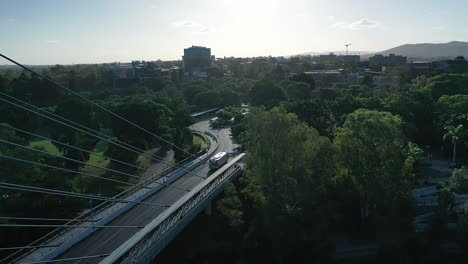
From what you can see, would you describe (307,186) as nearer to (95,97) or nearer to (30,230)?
(30,230)

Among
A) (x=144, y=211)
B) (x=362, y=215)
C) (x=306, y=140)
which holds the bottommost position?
(x=362, y=215)

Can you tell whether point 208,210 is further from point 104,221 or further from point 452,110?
point 452,110

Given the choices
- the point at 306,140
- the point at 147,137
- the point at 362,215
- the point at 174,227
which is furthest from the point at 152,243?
the point at 147,137

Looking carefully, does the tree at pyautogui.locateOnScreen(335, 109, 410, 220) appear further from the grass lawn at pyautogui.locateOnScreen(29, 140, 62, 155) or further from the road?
the grass lawn at pyautogui.locateOnScreen(29, 140, 62, 155)

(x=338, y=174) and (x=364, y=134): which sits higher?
(x=364, y=134)

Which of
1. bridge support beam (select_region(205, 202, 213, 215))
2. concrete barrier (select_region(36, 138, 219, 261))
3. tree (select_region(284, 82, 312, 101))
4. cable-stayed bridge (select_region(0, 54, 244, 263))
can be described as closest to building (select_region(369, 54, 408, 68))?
tree (select_region(284, 82, 312, 101))

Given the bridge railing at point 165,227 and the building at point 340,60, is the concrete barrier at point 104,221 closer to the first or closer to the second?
the bridge railing at point 165,227

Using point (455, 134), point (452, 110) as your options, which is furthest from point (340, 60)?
point (455, 134)
